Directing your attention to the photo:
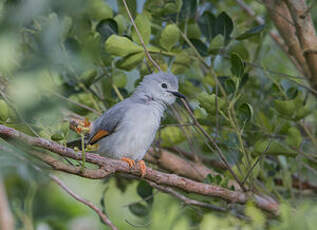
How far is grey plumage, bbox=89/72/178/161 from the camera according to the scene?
337 cm

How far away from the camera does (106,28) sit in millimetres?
3141

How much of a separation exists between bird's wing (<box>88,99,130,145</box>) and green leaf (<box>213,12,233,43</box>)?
36.6 inches

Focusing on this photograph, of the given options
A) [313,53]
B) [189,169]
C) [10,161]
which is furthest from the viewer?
[189,169]

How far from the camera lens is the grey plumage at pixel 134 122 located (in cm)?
337

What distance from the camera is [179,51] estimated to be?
3186mm

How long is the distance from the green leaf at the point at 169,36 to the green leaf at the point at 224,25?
325mm

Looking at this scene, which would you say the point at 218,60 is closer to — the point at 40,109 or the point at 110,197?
the point at 110,197

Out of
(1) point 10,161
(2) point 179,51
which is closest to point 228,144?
(2) point 179,51

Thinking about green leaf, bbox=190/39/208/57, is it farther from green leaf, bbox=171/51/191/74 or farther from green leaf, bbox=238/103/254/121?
green leaf, bbox=238/103/254/121

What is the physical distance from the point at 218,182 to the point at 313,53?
3.61ft

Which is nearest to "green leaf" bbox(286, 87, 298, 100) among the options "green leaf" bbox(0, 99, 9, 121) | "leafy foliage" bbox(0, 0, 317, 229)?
"leafy foliage" bbox(0, 0, 317, 229)

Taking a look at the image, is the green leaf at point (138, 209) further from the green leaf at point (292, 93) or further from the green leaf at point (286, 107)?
the green leaf at point (292, 93)

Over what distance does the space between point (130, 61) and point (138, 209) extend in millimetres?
1125

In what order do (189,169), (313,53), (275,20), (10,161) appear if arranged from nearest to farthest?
1. (10,161)
2. (313,53)
3. (275,20)
4. (189,169)
